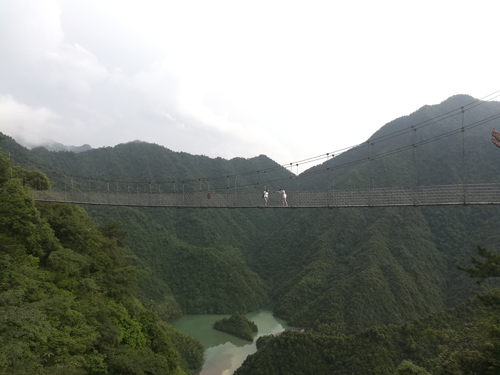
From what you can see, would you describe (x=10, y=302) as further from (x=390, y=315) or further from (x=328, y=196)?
(x=390, y=315)

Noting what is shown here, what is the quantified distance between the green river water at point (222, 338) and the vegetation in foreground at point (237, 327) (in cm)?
29

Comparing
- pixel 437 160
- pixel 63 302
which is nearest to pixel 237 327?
pixel 63 302

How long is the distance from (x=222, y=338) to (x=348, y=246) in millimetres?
13885

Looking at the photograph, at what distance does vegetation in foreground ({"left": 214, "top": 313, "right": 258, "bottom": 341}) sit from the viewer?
21.4 metres

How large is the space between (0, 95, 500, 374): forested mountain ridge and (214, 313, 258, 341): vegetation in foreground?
3.13 metres

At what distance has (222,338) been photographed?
70.4ft

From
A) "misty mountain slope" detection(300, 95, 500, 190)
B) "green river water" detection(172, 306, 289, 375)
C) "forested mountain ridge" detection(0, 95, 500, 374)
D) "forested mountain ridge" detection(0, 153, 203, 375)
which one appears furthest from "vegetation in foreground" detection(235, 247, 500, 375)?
"misty mountain slope" detection(300, 95, 500, 190)

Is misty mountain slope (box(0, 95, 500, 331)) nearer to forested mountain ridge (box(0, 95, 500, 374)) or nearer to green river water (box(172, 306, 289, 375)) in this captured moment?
forested mountain ridge (box(0, 95, 500, 374))

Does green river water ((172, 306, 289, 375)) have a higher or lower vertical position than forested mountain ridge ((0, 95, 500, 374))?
lower

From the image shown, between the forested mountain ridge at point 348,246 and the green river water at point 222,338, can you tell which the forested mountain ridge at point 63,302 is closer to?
the green river water at point 222,338

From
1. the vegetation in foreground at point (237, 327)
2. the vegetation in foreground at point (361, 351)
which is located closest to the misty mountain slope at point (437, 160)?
the vegetation in foreground at point (361, 351)

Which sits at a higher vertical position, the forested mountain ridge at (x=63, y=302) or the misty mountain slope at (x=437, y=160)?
the misty mountain slope at (x=437, y=160)

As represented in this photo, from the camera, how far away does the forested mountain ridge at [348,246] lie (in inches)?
854

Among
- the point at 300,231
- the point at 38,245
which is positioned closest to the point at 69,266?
the point at 38,245
